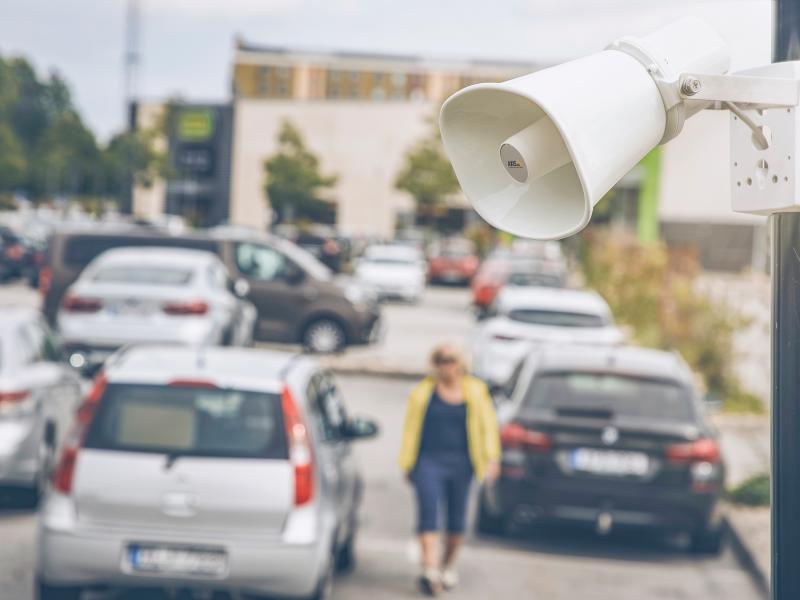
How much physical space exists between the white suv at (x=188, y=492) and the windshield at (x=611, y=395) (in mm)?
2951

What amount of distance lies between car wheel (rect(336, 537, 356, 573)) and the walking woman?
513 mm

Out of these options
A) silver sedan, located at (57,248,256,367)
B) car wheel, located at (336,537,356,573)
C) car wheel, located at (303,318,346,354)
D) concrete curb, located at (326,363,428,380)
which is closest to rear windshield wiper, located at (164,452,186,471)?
car wheel, located at (336,537,356,573)

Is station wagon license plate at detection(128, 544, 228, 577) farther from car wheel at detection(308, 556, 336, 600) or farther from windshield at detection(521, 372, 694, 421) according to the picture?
windshield at detection(521, 372, 694, 421)

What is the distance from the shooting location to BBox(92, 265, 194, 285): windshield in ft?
55.7

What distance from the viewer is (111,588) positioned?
7.18 meters

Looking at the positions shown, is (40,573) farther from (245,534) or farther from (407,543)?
(407,543)

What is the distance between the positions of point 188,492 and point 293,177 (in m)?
70.7

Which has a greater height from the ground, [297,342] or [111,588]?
[297,342]

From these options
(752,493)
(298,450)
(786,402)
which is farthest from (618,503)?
(786,402)

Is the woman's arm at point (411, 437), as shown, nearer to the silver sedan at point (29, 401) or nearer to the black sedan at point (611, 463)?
the black sedan at point (611, 463)

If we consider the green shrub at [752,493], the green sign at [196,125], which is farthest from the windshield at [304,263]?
the green sign at [196,125]

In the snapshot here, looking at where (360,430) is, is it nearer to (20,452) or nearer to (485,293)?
(20,452)

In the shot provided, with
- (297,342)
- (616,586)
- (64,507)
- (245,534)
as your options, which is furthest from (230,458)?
(297,342)

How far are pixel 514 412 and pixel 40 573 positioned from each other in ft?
13.2
